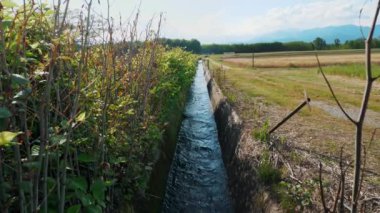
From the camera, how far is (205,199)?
693cm

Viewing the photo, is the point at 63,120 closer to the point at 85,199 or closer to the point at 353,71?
the point at 85,199

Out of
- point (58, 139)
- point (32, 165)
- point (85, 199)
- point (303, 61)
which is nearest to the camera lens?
point (32, 165)

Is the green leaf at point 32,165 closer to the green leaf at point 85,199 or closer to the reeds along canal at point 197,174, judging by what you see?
the green leaf at point 85,199

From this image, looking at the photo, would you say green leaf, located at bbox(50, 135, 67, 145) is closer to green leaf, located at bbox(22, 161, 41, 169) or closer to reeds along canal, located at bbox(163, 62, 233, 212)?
green leaf, located at bbox(22, 161, 41, 169)

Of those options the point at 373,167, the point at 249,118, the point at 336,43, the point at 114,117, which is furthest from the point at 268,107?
the point at 336,43

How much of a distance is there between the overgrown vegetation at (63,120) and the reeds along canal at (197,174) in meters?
1.35

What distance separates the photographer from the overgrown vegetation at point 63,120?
2139mm

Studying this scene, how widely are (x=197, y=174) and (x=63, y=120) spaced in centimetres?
602

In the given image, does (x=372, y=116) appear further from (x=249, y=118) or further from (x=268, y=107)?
(x=249, y=118)

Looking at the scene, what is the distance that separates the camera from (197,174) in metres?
8.18

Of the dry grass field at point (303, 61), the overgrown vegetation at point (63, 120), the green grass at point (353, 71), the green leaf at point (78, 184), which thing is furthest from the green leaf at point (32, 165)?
the dry grass field at point (303, 61)

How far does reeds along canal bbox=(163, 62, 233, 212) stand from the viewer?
6.72 m

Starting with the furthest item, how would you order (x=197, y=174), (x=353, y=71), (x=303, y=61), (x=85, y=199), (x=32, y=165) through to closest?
(x=303, y=61) → (x=353, y=71) → (x=197, y=174) → (x=85, y=199) → (x=32, y=165)

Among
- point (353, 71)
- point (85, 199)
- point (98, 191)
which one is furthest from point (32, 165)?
point (353, 71)
